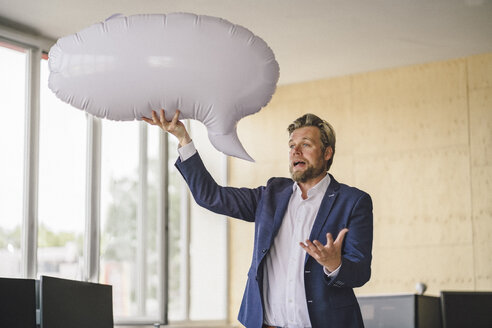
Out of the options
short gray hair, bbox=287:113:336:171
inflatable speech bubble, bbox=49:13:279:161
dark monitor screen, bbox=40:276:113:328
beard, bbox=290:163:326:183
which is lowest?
dark monitor screen, bbox=40:276:113:328

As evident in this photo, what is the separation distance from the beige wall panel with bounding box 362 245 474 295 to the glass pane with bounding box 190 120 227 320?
4.11 ft

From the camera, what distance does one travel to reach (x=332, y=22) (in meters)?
4.87

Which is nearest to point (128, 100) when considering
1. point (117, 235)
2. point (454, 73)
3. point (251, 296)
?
point (251, 296)

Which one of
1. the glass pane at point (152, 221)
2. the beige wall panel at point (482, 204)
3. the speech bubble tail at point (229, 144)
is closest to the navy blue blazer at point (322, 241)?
the speech bubble tail at point (229, 144)

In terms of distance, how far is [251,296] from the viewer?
2615 mm

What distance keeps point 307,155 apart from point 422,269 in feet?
10.3

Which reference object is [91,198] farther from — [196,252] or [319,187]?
[319,187]

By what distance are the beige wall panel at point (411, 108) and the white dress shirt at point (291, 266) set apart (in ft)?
10.3

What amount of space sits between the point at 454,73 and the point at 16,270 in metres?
3.43

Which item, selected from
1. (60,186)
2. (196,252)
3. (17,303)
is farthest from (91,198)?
(17,303)

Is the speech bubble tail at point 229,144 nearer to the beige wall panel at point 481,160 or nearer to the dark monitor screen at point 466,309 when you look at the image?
the dark monitor screen at point 466,309

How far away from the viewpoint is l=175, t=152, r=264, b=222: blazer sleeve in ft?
9.15

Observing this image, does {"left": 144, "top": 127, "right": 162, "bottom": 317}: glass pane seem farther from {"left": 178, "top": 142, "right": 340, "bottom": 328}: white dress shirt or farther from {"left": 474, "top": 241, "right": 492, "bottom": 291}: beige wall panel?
{"left": 178, "top": 142, "right": 340, "bottom": 328}: white dress shirt

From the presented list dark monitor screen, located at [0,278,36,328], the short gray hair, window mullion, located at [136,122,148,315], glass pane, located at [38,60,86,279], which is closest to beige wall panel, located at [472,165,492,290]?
window mullion, located at [136,122,148,315]
